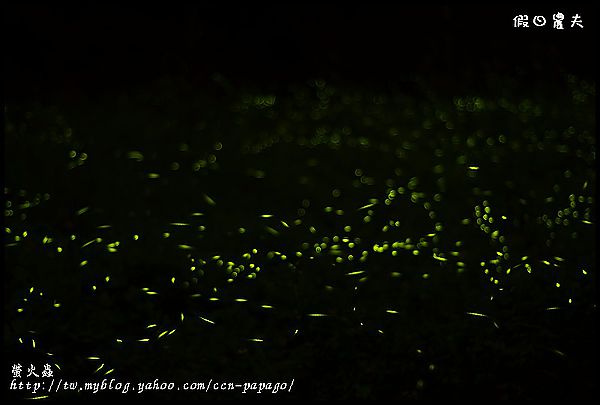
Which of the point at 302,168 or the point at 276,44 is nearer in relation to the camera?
the point at 302,168

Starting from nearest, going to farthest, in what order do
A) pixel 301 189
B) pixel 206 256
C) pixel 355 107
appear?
pixel 206 256, pixel 301 189, pixel 355 107

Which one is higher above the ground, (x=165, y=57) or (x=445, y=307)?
(x=165, y=57)

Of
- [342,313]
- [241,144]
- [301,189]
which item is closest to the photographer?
[342,313]

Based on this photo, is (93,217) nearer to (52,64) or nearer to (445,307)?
(445,307)

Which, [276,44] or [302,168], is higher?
[276,44]

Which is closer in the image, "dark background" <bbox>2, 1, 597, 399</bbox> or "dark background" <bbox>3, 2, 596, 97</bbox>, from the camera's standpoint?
Answer: "dark background" <bbox>2, 1, 597, 399</bbox>

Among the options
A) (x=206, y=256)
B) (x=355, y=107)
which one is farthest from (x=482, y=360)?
(x=355, y=107)

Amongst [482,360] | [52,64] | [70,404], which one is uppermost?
[52,64]

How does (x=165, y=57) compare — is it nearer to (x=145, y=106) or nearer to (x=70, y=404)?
(x=145, y=106)

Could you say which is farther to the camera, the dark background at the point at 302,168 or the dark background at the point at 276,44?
the dark background at the point at 276,44

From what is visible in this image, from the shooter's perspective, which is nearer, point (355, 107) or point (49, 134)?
point (49, 134)

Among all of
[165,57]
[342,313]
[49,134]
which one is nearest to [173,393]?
[342,313]
